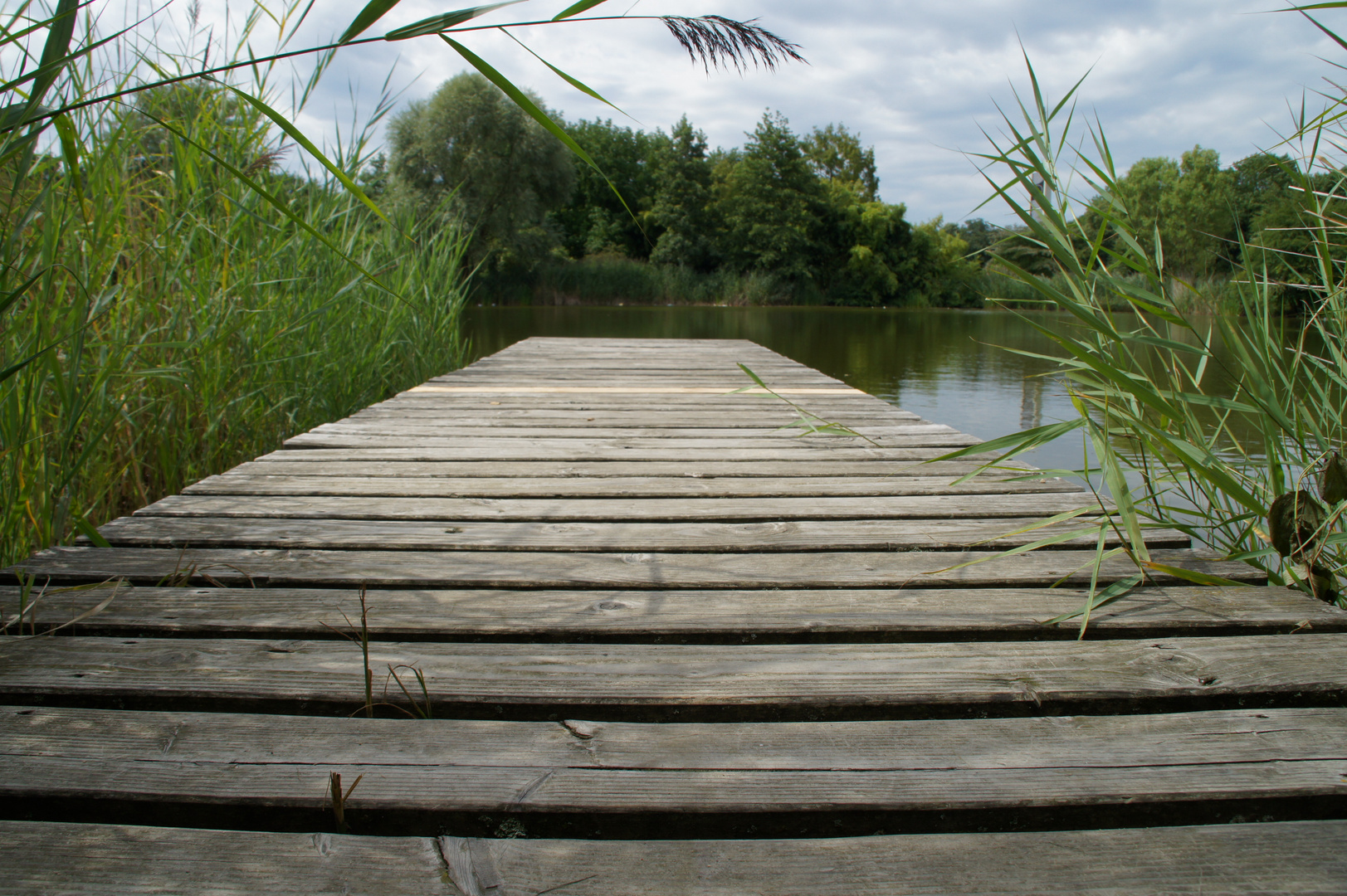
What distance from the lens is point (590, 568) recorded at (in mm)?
1238

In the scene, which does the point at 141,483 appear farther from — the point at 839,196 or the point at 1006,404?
the point at 839,196

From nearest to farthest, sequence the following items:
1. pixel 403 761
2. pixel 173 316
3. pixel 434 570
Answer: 1. pixel 403 761
2. pixel 434 570
3. pixel 173 316

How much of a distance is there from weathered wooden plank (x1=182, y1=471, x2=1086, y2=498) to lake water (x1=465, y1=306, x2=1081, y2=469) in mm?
297

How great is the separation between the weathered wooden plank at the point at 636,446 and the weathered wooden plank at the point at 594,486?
238 millimetres

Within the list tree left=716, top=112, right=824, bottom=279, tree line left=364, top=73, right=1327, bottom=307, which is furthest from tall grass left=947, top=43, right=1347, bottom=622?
tree left=716, top=112, right=824, bottom=279

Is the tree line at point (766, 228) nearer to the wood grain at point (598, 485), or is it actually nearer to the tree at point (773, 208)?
the tree at point (773, 208)

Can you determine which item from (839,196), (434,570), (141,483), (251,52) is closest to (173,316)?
(141,483)

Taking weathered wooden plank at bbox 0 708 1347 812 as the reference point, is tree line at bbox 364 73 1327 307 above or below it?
above

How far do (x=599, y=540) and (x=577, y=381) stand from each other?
95.2 inches

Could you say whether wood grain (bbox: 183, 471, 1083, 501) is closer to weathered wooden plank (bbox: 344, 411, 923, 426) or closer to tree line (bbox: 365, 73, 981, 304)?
weathered wooden plank (bbox: 344, 411, 923, 426)

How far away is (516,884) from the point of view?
0.59 meters

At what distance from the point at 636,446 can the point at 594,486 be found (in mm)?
472

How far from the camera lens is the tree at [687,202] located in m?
29.0

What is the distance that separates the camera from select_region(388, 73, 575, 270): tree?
2042 centimetres
